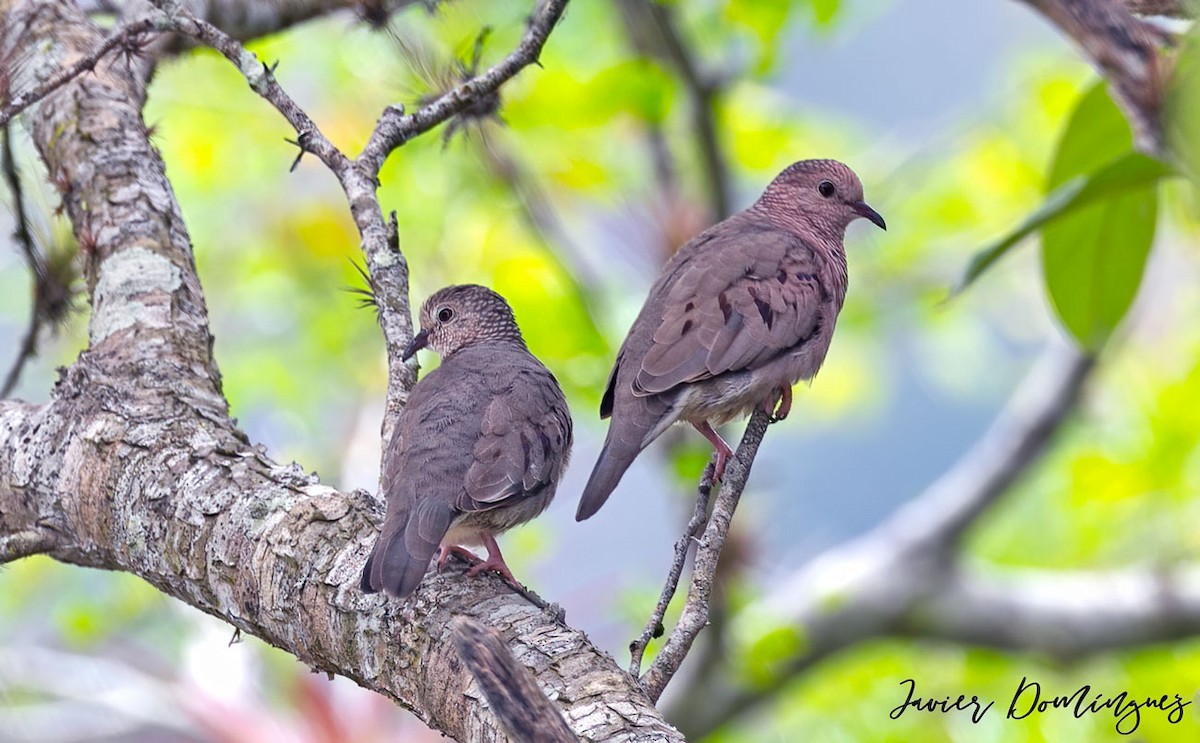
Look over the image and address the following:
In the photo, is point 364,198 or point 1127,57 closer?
point 1127,57

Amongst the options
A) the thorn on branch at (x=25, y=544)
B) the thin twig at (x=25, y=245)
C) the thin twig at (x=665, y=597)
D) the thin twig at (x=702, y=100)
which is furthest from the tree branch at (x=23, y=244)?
the thin twig at (x=702, y=100)

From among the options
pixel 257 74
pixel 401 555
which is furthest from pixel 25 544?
pixel 257 74

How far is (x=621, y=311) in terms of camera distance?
277 inches

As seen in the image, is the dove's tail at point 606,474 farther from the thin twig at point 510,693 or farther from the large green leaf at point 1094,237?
the large green leaf at point 1094,237

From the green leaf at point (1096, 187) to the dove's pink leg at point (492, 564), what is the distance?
1.49m

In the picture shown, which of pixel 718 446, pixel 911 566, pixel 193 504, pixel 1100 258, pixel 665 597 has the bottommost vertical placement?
pixel 665 597

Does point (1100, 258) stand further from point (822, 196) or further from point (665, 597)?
point (665, 597)

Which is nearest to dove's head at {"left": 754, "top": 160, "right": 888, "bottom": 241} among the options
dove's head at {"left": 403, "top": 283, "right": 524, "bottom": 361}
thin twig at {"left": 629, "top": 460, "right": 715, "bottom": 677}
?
dove's head at {"left": 403, "top": 283, "right": 524, "bottom": 361}

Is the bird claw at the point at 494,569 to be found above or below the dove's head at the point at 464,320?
below

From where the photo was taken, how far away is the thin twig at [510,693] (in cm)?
175

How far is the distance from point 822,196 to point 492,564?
6.54ft

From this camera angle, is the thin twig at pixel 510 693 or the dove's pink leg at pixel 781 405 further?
the dove's pink leg at pixel 781 405

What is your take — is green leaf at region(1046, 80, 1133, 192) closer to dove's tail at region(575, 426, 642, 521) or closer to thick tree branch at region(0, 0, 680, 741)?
dove's tail at region(575, 426, 642, 521)

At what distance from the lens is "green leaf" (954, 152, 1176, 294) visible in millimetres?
3053
